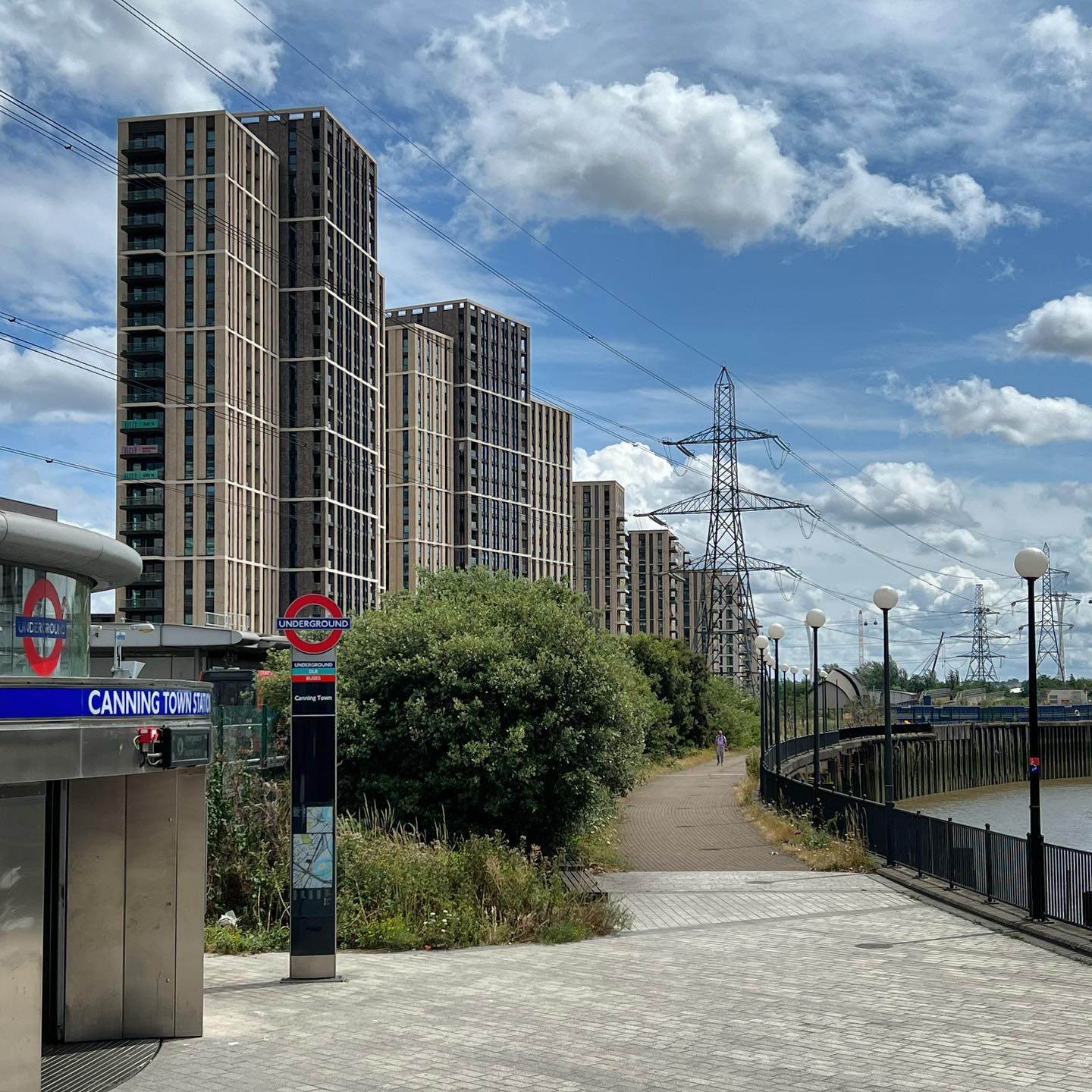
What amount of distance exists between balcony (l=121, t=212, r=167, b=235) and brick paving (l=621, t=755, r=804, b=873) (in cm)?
8001

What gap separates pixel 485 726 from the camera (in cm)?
2230

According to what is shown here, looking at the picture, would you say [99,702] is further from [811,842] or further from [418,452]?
[418,452]

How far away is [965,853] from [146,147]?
344 feet

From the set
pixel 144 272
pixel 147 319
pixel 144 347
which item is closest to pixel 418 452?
pixel 144 347

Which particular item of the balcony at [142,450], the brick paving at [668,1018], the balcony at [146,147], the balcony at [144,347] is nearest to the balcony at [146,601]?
the balcony at [142,450]

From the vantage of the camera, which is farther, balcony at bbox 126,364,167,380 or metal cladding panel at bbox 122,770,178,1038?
balcony at bbox 126,364,167,380

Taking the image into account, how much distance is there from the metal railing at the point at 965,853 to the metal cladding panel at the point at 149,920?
10710mm

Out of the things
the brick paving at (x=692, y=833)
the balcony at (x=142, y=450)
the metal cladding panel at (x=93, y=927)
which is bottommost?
the brick paving at (x=692, y=833)

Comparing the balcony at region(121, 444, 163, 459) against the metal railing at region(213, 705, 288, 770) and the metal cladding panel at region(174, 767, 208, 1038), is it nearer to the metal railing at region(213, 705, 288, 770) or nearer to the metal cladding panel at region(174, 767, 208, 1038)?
the metal railing at region(213, 705, 288, 770)

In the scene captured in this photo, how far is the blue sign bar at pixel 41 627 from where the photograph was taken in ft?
26.6

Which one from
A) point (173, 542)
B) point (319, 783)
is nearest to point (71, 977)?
point (319, 783)

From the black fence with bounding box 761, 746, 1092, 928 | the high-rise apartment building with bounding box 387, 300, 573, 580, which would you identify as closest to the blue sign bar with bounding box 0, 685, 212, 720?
the black fence with bounding box 761, 746, 1092, 928

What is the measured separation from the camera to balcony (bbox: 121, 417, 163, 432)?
104938mm

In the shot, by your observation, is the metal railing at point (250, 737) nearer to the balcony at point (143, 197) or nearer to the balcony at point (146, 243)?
the balcony at point (146, 243)
